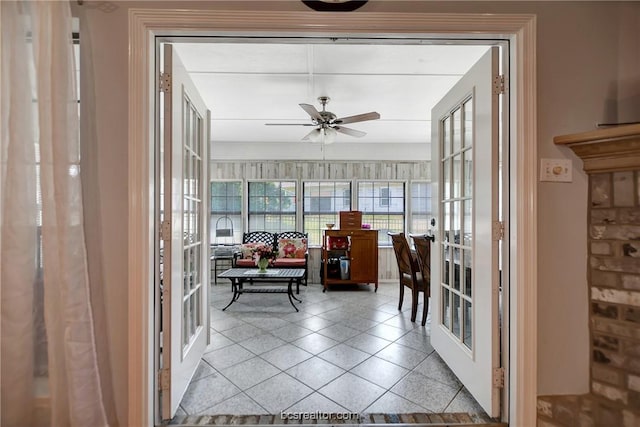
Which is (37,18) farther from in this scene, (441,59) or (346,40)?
(441,59)

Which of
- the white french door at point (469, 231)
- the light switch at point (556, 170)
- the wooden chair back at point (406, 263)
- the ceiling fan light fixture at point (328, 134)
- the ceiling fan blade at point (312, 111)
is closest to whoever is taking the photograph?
the light switch at point (556, 170)

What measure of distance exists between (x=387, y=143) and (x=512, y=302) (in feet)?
14.5

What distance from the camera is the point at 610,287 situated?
146 centimetres

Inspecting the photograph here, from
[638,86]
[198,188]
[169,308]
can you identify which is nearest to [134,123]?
[198,188]

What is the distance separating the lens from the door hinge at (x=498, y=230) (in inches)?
62.1

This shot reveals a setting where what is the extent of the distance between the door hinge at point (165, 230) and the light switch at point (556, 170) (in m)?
1.83

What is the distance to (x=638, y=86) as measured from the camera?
151 cm

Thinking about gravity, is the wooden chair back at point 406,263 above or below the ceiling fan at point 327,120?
below

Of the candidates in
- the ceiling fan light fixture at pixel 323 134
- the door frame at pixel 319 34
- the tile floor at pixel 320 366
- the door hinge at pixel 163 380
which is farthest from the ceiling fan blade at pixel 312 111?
the door hinge at pixel 163 380

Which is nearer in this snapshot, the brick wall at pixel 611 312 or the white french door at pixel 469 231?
the brick wall at pixel 611 312

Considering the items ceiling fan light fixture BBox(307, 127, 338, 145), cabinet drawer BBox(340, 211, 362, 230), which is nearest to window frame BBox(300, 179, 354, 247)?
cabinet drawer BBox(340, 211, 362, 230)

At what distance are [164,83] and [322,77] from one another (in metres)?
1.69

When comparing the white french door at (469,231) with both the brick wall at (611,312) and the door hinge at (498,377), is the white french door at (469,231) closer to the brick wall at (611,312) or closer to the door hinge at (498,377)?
the door hinge at (498,377)

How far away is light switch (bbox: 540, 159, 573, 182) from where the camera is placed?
1490 mm
